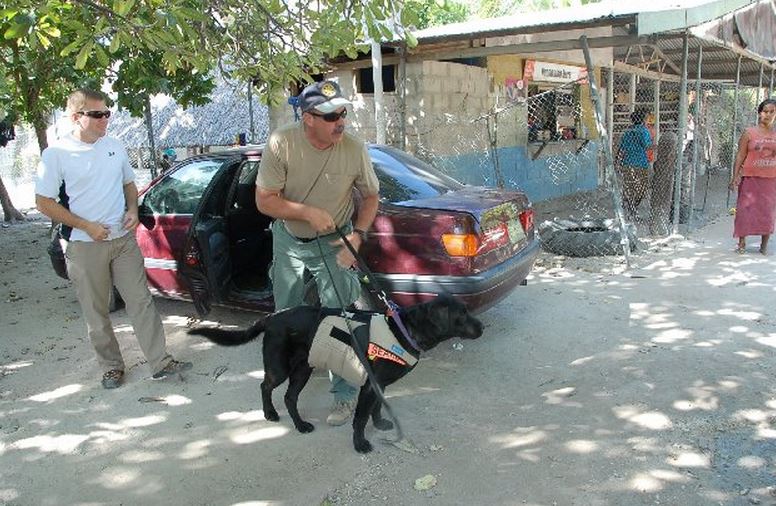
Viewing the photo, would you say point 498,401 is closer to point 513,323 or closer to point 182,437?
point 513,323

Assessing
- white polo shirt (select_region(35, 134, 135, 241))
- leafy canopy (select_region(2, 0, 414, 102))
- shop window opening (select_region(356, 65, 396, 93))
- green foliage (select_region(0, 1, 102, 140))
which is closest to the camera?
leafy canopy (select_region(2, 0, 414, 102))

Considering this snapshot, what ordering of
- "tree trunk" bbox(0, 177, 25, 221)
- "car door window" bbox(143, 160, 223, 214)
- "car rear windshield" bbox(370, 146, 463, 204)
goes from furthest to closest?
"tree trunk" bbox(0, 177, 25, 221) < "car door window" bbox(143, 160, 223, 214) < "car rear windshield" bbox(370, 146, 463, 204)

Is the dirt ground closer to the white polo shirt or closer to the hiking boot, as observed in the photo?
the hiking boot

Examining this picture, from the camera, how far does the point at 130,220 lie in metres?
3.87

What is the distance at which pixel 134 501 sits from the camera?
2.81 metres

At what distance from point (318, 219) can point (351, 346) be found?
655 mm

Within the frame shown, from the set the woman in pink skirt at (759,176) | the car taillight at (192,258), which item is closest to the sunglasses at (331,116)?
the car taillight at (192,258)

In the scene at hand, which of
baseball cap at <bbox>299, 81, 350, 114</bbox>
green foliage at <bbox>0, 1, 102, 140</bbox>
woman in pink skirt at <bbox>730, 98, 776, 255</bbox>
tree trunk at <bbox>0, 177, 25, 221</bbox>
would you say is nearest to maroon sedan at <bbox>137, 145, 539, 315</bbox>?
baseball cap at <bbox>299, 81, 350, 114</bbox>

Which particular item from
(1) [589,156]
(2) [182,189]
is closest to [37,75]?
(2) [182,189]

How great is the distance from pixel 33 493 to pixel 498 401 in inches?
97.7

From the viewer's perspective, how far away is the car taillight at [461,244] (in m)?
3.90

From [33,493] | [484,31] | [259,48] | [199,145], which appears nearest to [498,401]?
[33,493]

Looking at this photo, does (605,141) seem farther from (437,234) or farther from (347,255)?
(347,255)

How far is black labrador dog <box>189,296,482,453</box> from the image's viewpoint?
3049 mm
